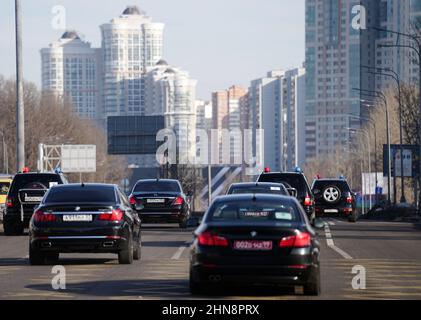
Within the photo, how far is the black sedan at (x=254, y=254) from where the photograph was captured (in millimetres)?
16500

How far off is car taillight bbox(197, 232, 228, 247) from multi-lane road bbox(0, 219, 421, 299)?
671 millimetres

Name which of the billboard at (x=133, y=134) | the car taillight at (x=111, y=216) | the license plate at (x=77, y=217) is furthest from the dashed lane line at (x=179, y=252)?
the billboard at (x=133, y=134)

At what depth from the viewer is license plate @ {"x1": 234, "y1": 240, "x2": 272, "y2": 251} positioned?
54.3 feet

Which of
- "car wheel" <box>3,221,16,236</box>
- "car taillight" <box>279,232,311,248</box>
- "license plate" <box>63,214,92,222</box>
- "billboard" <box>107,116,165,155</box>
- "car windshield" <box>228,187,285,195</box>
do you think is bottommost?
"car wheel" <box>3,221,16,236</box>

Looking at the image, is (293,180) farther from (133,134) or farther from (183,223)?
(133,134)

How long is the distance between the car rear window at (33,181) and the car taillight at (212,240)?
67.4 ft

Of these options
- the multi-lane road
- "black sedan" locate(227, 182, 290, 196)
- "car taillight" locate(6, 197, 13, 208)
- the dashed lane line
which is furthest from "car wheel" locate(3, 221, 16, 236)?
"black sedan" locate(227, 182, 290, 196)

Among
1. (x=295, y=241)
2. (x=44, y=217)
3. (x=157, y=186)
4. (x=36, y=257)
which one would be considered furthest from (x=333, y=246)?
(x=295, y=241)

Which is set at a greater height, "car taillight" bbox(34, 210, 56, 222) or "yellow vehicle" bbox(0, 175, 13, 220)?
"car taillight" bbox(34, 210, 56, 222)

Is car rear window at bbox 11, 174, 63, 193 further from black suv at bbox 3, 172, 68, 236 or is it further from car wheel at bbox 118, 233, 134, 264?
car wheel at bbox 118, 233, 134, 264

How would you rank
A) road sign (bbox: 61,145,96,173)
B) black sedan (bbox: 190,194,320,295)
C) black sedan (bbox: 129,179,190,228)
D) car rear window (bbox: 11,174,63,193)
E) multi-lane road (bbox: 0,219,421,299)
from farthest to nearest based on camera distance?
road sign (bbox: 61,145,96,173) < black sedan (bbox: 129,179,190,228) < car rear window (bbox: 11,174,63,193) < multi-lane road (bbox: 0,219,421,299) < black sedan (bbox: 190,194,320,295)

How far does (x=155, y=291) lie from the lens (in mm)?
17938

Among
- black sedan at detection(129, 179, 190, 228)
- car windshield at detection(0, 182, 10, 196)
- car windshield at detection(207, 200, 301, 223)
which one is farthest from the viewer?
car windshield at detection(0, 182, 10, 196)
